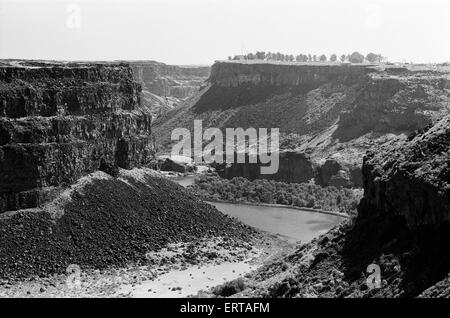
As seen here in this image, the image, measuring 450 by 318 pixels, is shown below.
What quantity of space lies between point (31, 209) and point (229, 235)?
19172 mm

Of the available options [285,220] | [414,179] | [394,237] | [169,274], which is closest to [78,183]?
[169,274]

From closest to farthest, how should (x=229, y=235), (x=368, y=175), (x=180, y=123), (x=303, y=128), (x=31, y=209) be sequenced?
(x=368, y=175), (x=31, y=209), (x=229, y=235), (x=303, y=128), (x=180, y=123)

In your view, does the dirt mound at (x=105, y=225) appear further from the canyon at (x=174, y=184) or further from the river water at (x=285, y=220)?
the river water at (x=285, y=220)

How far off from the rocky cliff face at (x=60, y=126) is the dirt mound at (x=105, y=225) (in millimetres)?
1653

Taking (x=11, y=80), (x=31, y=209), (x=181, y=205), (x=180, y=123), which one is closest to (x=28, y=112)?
(x=11, y=80)

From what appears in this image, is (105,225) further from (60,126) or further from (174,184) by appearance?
(174,184)

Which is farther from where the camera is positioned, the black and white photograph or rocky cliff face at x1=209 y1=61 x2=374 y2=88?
rocky cliff face at x1=209 y1=61 x2=374 y2=88

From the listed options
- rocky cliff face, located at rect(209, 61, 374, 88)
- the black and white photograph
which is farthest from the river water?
rocky cliff face, located at rect(209, 61, 374, 88)

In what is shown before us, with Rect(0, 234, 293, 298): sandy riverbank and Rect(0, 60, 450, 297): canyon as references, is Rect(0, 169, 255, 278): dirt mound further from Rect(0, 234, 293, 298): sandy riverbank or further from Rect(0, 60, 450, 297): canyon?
Rect(0, 234, 293, 298): sandy riverbank

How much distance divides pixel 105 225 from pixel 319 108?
279 feet

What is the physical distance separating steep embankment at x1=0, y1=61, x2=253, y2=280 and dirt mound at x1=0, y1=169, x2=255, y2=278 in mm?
92

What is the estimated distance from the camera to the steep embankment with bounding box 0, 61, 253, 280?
67.6m

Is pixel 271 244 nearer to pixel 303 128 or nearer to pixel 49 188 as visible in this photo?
pixel 49 188

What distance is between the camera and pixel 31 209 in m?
69.4
